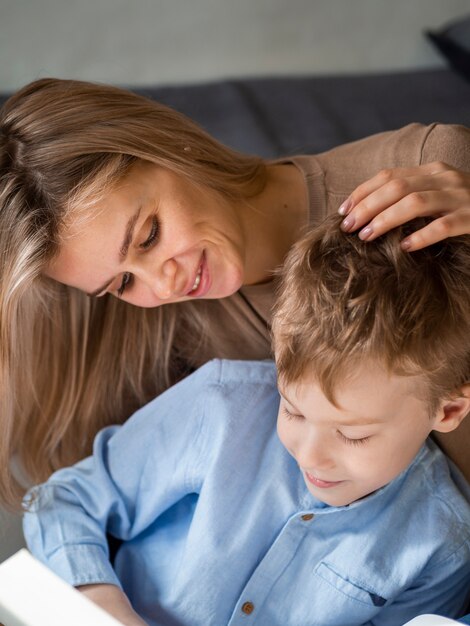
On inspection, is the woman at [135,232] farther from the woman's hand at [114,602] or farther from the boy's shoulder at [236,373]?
the woman's hand at [114,602]

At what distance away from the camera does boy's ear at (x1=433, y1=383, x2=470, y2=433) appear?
0.98m

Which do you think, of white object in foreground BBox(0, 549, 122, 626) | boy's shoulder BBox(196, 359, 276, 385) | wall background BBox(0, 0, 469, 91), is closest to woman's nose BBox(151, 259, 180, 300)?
boy's shoulder BBox(196, 359, 276, 385)

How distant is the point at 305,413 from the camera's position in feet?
3.16

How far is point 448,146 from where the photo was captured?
1285 mm

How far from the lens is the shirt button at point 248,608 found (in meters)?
1.08

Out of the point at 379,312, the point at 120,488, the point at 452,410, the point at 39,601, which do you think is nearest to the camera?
the point at 39,601

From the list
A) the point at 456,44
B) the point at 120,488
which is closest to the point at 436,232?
the point at 120,488

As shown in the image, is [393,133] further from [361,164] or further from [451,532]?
[451,532]

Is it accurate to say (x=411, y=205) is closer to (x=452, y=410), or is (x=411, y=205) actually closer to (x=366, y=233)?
(x=366, y=233)

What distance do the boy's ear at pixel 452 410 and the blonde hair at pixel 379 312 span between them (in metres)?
0.02

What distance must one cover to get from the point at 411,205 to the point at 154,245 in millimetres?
365

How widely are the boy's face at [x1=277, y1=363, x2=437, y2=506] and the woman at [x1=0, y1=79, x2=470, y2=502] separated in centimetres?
A: 16

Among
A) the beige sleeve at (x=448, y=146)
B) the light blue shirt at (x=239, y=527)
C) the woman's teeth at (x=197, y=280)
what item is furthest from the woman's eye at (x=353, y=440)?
the beige sleeve at (x=448, y=146)

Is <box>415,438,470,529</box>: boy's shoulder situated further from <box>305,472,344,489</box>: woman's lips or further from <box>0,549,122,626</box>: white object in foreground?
<box>0,549,122,626</box>: white object in foreground
